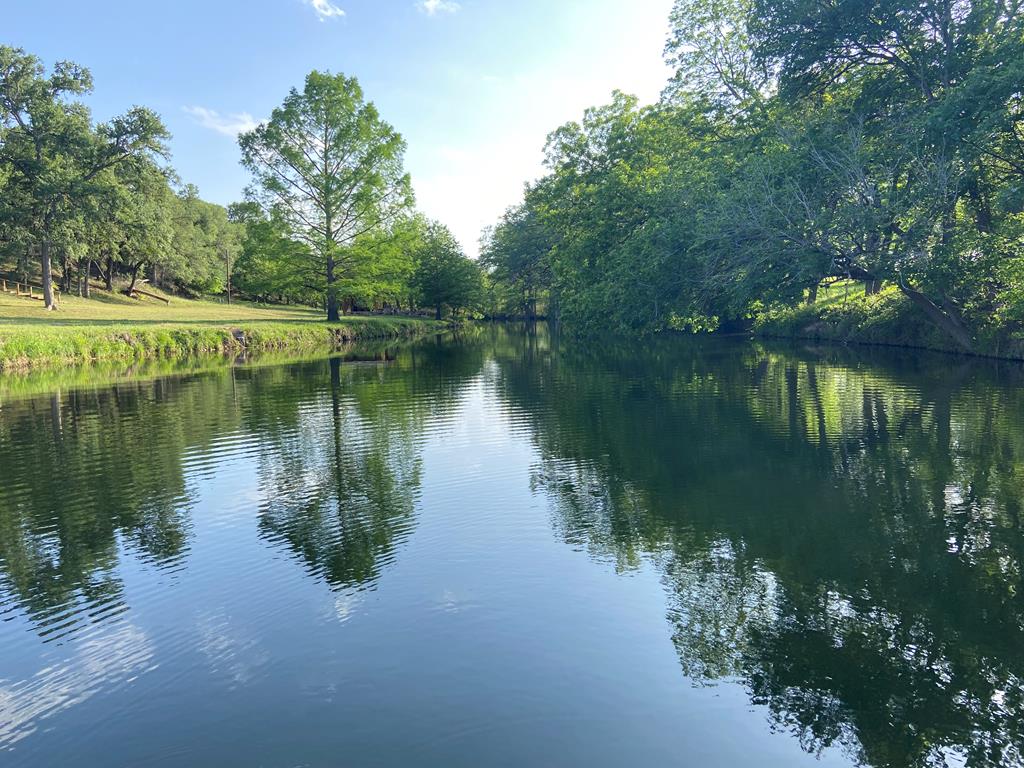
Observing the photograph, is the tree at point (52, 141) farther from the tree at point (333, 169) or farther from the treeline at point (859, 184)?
the treeline at point (859, 184)

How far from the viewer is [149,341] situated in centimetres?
3906

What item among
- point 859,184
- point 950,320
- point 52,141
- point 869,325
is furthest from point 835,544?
point 52,141

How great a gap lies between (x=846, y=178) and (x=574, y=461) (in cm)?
1923

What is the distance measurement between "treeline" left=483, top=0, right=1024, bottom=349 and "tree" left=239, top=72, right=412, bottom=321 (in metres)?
22.4

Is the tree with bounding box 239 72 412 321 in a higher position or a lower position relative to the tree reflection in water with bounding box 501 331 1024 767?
higher

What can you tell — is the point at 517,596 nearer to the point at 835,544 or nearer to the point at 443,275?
the point at 835,544

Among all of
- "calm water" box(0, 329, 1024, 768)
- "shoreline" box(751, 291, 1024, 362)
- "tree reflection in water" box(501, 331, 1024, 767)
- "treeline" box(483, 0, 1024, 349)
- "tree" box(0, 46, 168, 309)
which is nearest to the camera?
"calm water" box(0, 329, 1024, 768)

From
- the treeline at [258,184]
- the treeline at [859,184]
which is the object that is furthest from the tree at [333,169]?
the treeline at [859,184]

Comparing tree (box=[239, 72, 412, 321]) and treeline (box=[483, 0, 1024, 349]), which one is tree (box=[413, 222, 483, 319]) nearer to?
tree (box=[239, 72, 412, 321])

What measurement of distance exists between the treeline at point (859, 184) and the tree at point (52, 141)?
127 ft

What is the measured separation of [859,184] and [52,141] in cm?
5458

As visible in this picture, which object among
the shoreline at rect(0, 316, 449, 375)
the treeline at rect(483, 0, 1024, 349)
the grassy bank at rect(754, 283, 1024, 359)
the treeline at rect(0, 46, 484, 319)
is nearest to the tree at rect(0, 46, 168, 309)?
the treeline at rect(0, 46, 484, 319)

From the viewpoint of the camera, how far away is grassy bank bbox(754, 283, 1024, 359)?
31.0 metres

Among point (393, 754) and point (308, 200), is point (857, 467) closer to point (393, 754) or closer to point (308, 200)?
point (393, 754)
